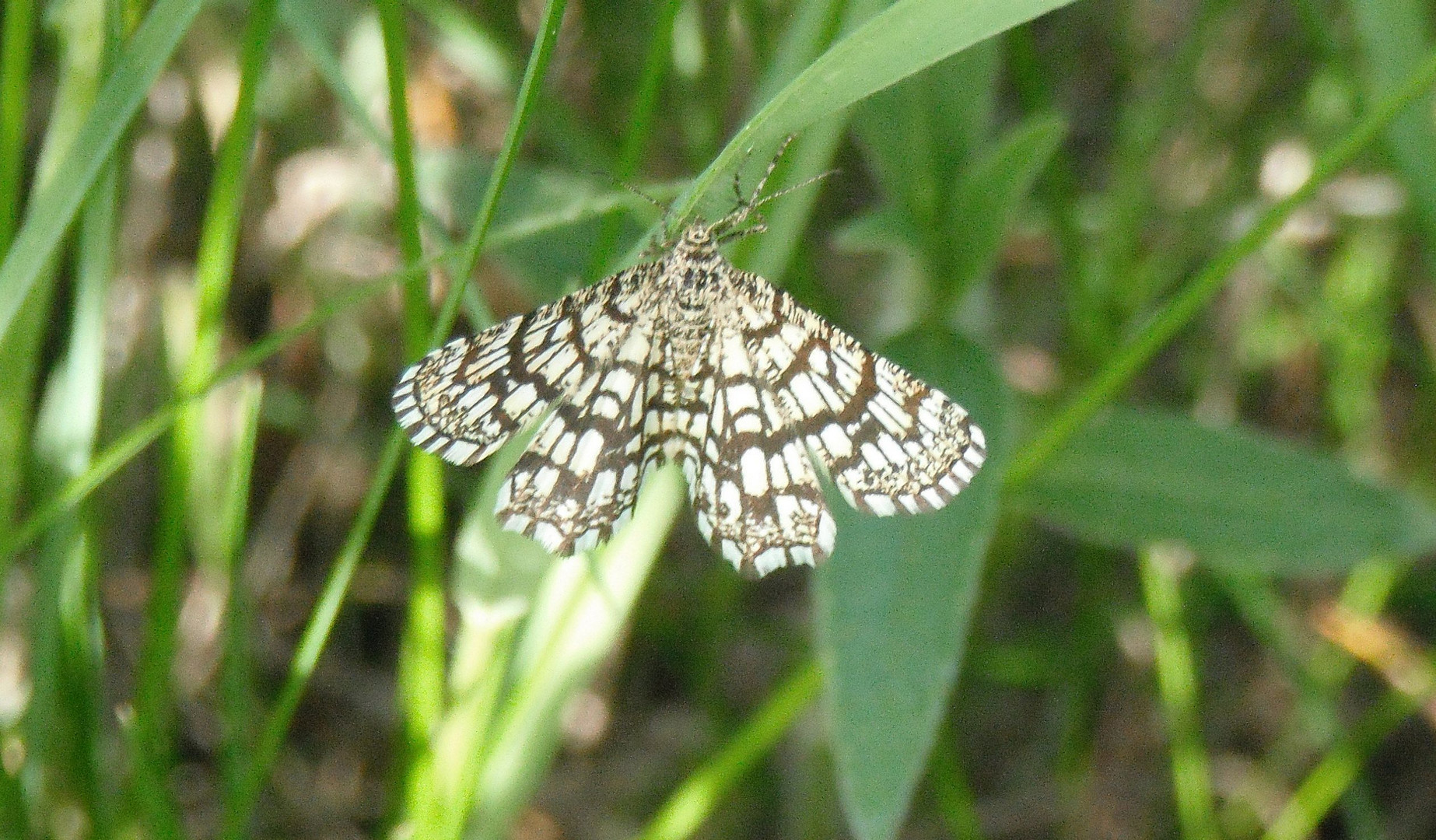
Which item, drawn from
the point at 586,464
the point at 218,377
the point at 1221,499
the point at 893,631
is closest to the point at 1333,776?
the point at 1221,499

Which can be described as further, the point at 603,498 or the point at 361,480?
the point at 361,480

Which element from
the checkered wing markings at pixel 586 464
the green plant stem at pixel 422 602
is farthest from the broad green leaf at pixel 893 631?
the green plant stem at pixel 422 602

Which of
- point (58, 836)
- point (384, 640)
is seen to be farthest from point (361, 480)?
point (58, 836)

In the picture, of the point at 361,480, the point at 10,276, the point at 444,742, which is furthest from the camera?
the point at 361,480

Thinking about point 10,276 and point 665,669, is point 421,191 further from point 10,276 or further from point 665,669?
point 665,669

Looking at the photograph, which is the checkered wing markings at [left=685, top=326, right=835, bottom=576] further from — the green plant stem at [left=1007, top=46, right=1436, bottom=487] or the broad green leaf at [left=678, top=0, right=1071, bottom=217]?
the broad green leaf at [left=678, top=0, right=1071, bottom=217]

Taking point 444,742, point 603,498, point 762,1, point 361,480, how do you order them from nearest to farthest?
point 603,498 → point 444,742 → point 762,1 → point 361,480

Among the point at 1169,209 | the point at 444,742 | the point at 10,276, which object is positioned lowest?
the point at 444,742
